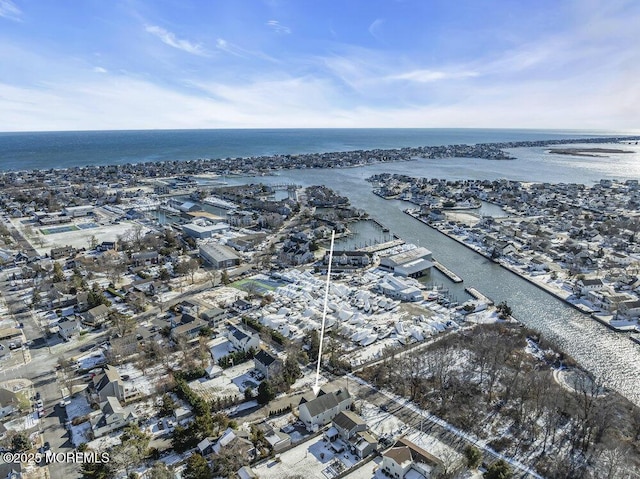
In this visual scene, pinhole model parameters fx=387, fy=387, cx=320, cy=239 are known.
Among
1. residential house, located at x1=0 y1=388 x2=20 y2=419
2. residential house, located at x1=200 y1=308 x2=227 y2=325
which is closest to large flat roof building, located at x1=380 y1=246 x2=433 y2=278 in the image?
residential house, located at x1=200 y1=308 x2=227 y2=325

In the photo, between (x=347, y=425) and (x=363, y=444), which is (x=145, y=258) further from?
(x=363, y=444)

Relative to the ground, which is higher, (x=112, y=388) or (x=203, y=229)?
(x=203, y=229)

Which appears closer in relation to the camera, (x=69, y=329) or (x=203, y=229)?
(x=69, y=329)

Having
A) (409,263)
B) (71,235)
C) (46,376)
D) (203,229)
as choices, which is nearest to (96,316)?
(46,376)

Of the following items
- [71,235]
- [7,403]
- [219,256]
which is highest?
[219,256]

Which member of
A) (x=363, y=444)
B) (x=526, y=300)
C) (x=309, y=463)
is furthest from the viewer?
(x=526, y=300)

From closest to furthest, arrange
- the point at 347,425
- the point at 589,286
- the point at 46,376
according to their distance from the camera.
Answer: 1. the point at 347,425
2. the point at 46,376
3. the point at 589,286

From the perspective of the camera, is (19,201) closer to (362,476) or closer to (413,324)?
(413,324)
